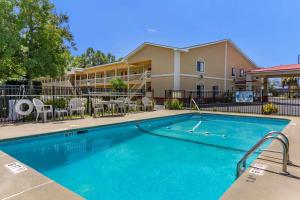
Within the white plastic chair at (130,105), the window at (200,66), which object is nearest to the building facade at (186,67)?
the window at (200,66)

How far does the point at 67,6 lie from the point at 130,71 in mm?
13733

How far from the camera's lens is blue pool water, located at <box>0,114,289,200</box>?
421 cm

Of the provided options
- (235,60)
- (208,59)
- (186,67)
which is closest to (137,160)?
(186,67)

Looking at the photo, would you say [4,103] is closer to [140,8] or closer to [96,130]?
[96,130]

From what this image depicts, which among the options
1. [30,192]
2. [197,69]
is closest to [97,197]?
[30,192]

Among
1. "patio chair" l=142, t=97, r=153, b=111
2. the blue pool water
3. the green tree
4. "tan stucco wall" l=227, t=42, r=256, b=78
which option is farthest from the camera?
the green tree

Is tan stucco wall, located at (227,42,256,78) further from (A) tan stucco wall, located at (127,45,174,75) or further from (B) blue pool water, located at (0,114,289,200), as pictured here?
(B) blue pool water, located at (0,114,289,200)

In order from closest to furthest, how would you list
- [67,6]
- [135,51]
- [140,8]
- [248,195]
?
[248,195], [67,6], [140,8], [135,51]

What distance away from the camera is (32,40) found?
1488cm

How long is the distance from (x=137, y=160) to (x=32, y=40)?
13.3 metres

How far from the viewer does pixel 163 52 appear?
2305cm

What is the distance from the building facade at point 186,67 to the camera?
880 inches

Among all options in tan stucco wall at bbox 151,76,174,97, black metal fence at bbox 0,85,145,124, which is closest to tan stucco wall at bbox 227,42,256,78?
tan stucco wall at bbox 151,76,174,97

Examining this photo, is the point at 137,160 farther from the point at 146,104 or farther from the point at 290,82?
the point at 290,82
